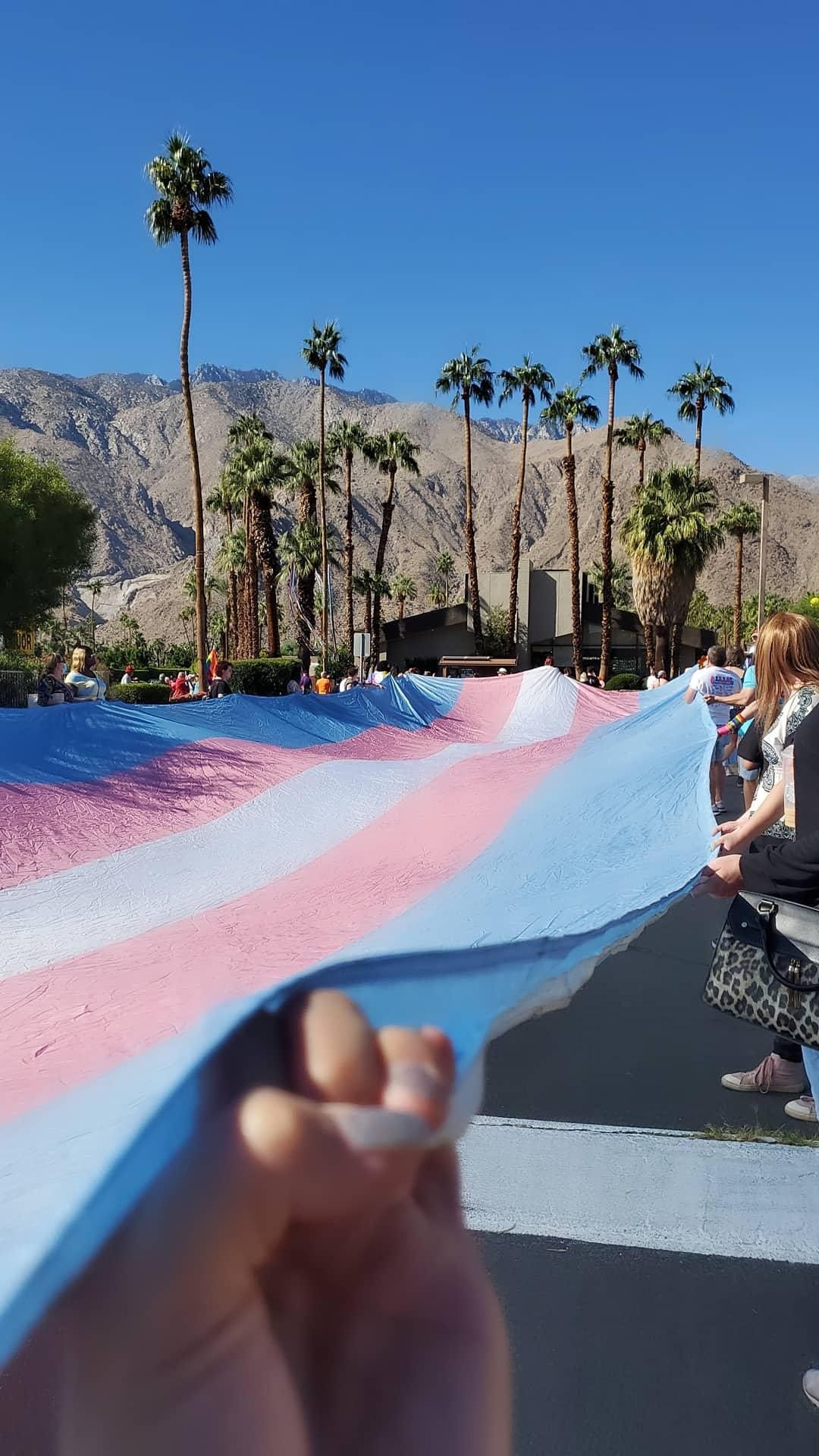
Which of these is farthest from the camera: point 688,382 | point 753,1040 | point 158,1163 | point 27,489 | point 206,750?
point 688,382

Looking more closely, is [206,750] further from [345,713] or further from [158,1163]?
[158,1163]

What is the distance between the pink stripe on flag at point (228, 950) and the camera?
230cm

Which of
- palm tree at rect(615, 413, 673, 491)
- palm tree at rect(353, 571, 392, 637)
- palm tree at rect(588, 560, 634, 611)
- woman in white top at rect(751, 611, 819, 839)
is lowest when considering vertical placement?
woman in white top at rect(751, 611, 819, 839)

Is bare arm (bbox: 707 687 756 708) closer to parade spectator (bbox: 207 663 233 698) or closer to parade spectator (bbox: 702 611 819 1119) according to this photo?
parade spectator (bbox: 702 611 819 1119)

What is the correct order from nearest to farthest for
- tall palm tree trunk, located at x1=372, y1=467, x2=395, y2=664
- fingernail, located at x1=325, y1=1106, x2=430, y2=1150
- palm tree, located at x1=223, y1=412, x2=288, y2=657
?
fingernail, located at x1=325, y1=1106, x2=430, y2=1150, palm tree, located at x1=223, y1=412, x2=288, y2=657, tall palm tree trunk, located at x1=372, y1=467, x2=395, y2=664

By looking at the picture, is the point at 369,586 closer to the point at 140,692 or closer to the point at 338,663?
the point at 338,663

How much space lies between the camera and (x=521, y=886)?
3.22 m

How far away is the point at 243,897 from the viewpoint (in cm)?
401

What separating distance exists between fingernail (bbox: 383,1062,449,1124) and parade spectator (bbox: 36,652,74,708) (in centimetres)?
913

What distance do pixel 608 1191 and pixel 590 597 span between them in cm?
5816

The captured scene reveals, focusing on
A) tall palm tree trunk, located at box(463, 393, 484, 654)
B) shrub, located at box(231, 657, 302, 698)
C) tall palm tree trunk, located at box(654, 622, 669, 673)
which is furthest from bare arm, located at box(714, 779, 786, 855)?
tall palm tree trunk, located at box(463, 393, 484, 654)

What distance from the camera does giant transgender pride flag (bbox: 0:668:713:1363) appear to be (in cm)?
144

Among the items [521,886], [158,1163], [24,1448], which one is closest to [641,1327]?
[521,886]

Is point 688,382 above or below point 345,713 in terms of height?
above
